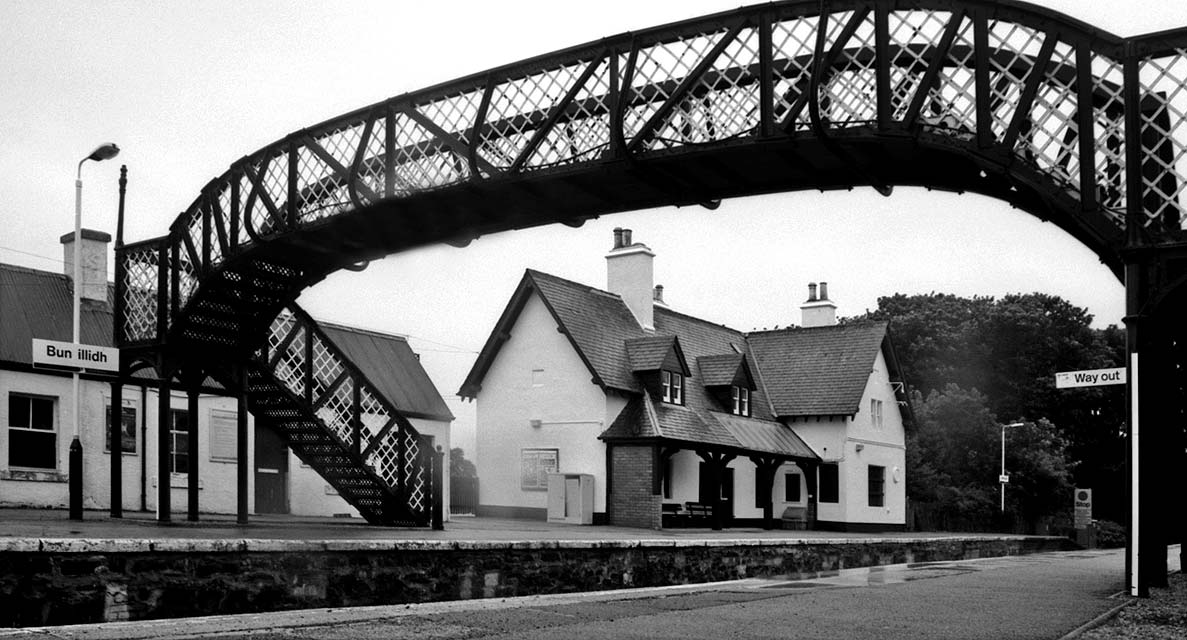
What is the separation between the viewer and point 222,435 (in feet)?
93.1

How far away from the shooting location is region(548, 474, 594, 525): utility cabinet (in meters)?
30.9

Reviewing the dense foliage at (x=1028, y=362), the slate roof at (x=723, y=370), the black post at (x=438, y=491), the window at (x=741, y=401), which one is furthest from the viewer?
the dense foliage at (x=1028, y=362)

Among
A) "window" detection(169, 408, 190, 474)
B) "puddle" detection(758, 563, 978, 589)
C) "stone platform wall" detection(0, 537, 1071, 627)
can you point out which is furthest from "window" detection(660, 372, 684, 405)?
"stone platform wall" detection(0, 537, 1071, 627)

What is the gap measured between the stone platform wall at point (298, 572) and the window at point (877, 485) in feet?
79.0

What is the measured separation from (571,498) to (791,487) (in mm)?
12449

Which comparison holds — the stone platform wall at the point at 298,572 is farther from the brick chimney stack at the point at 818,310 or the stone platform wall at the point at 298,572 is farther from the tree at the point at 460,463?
the tree at the point at 460,463

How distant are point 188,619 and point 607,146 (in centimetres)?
673

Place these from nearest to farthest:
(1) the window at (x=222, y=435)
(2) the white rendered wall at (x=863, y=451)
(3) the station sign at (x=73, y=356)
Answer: (3) the station sign at (x=73, y=356) → (1) the window at (x=222, y=435) → (2) the white rendered wall at (x=863, y=451)

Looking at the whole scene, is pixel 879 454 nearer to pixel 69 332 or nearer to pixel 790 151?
pixel 69 332

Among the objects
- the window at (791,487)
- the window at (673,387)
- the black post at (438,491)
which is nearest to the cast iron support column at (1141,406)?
the black post at (438,491)

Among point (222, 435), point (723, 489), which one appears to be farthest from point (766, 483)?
point (222, 435)

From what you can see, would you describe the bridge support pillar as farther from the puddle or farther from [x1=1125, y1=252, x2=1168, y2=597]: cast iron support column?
the puddle

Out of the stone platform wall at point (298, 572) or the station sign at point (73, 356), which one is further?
the station sign at point (73, 356)

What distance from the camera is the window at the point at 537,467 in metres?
33.2
